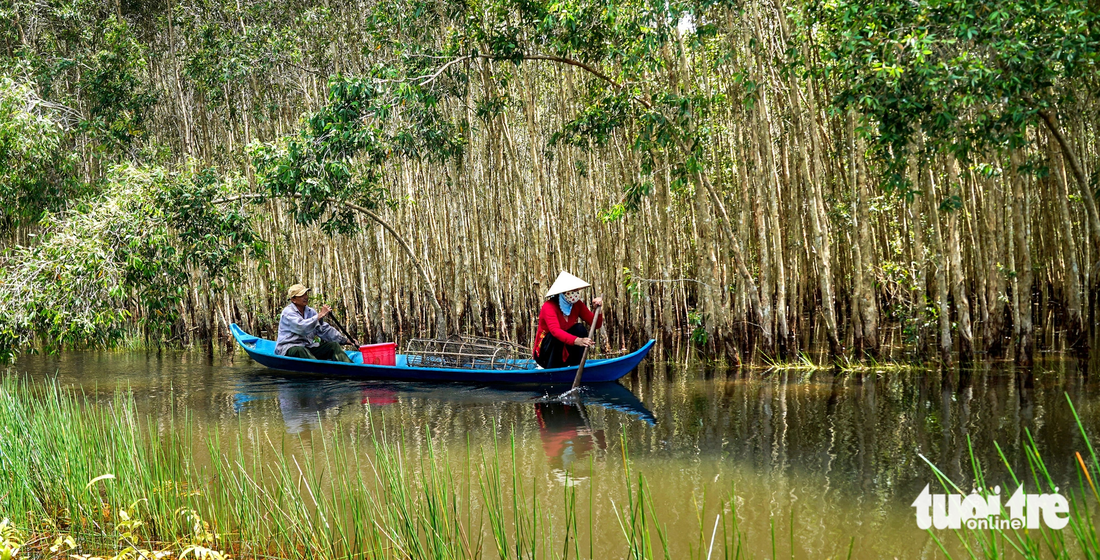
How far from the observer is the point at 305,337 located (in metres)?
9.83

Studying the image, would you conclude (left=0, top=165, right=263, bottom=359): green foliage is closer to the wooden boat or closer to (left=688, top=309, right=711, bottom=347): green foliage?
the wooden boat

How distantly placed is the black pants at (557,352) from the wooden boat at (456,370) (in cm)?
23

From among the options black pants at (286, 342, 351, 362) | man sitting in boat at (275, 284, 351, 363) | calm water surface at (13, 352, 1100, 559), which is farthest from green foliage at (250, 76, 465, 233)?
calm water surface at (13, 352, 1100, 559)

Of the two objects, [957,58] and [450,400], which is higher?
[957,58]

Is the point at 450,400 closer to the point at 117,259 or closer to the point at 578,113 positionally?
the point at 578,113

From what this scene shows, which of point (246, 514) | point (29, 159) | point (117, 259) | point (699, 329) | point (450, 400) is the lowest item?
point (450, 400)

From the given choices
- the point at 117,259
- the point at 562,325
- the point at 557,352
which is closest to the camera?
the point at 562,325

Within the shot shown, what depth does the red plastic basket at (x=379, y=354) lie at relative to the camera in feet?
30.4

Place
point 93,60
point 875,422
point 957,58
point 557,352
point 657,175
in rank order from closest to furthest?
1. point 957,58
2. point 875,422
3. point 557,352
4. point 657,175
5. point 93,60

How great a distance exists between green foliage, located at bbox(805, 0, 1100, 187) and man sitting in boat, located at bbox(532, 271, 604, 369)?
3.06 meters

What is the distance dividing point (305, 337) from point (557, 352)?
3612 mm

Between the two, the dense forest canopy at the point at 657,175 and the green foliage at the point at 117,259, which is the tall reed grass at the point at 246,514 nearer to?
the dense forest canopy at the point at 657,175

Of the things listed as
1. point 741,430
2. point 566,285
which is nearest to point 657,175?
point 566,285

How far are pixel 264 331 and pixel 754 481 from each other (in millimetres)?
12803
